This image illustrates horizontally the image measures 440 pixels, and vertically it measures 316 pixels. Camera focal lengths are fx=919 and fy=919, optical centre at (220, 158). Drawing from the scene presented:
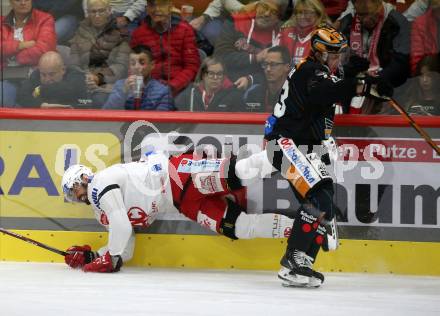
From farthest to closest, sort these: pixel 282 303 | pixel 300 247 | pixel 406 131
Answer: pixel 406 131
pixel 300 247
pixel 282 303

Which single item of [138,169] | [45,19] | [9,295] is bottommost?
[9,295]

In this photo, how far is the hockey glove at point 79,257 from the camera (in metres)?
6.27

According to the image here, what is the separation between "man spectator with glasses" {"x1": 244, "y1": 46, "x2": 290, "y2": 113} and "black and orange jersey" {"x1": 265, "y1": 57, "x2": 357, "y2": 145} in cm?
42

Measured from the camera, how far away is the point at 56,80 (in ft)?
21.6

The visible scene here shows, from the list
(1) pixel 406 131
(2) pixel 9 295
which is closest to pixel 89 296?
(2) pixel 9 295

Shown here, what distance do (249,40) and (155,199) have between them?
128cm

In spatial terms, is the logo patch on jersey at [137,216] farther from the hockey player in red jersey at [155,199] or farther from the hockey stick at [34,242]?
the hockey stick at [34,242]

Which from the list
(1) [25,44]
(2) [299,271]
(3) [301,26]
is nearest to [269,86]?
(3) [301,26]

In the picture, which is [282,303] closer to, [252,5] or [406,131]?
[406,131]

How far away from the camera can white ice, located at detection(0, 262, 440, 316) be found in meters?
4.95

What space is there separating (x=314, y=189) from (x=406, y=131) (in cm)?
93

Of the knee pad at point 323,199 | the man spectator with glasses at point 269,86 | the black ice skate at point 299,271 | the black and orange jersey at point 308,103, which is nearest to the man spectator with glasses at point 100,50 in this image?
the man spectator with glasses at point 269,86

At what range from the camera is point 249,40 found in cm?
640

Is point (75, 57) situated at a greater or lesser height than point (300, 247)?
greater
